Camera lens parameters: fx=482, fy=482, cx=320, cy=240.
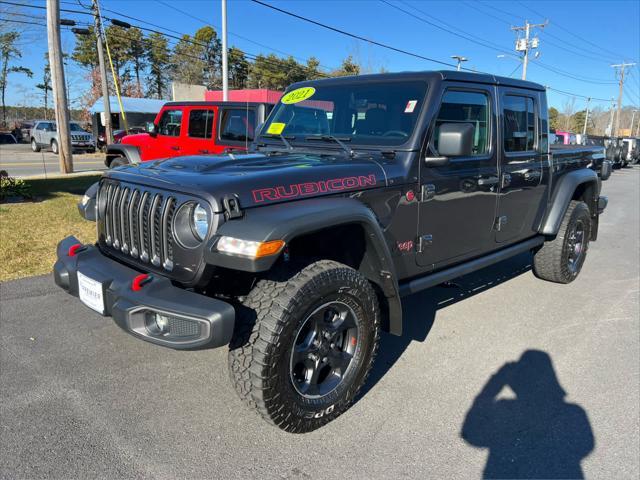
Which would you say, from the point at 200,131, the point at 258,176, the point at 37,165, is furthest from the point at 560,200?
the point at 37,165

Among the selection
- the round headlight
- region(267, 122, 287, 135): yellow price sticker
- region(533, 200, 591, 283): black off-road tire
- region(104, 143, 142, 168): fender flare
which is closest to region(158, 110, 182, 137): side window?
region(104, 143, 142, 168): fender flare

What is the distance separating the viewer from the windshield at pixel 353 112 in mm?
3309

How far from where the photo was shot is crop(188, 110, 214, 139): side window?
9.20 metres

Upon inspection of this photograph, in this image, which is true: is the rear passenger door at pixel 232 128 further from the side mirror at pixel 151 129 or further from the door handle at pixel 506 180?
the door handle at pixel 506 180

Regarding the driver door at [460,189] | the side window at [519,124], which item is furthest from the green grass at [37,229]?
the side window at [519,124]

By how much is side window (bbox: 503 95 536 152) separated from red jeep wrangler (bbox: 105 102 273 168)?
4.94 metres

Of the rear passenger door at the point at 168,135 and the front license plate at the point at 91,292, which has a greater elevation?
the rear passenger door at the point at 168,135

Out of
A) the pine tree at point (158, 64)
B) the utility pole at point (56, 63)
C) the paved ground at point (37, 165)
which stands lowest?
the paved ground at point (37, 165)

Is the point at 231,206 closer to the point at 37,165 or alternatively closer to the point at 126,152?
the point at 126,152

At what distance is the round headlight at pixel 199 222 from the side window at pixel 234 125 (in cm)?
654

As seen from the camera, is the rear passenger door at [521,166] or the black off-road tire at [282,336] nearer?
the black off-road tire at [282,336]

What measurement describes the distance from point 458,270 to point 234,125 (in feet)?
20.9

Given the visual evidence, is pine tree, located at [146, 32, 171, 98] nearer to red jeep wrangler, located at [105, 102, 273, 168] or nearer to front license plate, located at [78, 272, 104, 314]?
red jeep wrangler, located at [105, 102, 273, 168]

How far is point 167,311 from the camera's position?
225 cm
